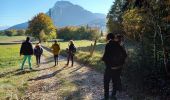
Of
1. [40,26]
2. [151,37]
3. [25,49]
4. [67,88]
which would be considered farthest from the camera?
[40,26]

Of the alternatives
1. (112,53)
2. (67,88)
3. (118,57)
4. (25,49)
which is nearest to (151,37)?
(118,57)

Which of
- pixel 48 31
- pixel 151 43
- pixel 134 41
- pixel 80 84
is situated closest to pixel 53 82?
pixel 80 84

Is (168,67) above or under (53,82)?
above

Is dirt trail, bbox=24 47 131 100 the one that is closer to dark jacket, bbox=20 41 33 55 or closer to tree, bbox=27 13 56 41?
dark jacket, bbox=20 41 33 55

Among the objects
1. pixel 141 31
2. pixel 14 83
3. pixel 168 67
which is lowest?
pixel 14 83

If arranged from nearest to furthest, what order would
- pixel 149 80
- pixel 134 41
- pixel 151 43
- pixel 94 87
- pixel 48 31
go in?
pixel 149 80
pixel 151 43
pixel 94 87
pixel 134 41
pixel 48 31

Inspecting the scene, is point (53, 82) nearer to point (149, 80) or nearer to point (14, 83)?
point (14, 83)

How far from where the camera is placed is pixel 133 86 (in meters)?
14.4

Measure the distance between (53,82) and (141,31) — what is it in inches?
221

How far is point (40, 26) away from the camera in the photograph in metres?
113

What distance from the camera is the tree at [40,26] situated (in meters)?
112

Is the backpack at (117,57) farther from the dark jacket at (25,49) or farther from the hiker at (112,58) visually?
the dark jacket at (25,49)

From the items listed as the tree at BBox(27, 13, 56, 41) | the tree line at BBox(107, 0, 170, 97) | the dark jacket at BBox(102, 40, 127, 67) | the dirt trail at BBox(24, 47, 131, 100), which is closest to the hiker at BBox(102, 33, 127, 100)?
the dark jacket at BBox(102, 40, 127, 67)

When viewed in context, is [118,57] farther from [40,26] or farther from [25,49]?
[40,26]
